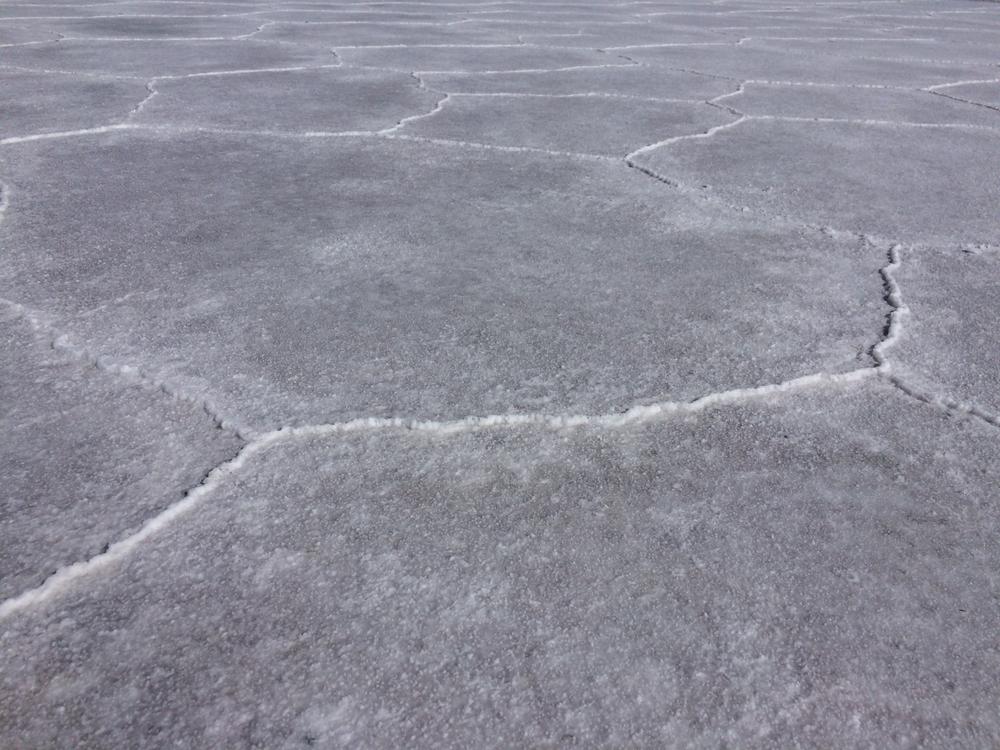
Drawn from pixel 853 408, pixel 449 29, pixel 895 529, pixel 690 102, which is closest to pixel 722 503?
pixel 895 529

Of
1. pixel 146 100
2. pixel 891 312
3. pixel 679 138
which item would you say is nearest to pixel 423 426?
pixel 891 312

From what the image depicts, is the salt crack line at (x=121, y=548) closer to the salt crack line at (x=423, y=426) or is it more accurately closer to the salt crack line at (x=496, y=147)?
the salt crack line at (x=423, y=426)

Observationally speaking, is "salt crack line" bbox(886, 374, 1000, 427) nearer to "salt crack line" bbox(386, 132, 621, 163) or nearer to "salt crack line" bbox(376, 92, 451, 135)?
"salt crack line" bbox(386, 132, 621, 163)

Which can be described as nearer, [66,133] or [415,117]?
[66,133]

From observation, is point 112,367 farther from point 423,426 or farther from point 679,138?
point 679,138

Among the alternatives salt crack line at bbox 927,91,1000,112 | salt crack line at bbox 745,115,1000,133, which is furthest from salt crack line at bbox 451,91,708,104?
salt crack line at bbox 927,91,1000,112

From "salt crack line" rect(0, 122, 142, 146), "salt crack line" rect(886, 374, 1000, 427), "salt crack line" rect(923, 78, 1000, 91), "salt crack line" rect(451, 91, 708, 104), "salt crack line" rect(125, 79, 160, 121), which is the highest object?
"salt crack line" rect(125, 79, 160, 121)

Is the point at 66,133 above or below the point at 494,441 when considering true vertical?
above

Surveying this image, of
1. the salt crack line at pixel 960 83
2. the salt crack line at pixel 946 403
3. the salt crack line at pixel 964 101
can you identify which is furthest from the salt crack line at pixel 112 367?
the salt crack line at pixel 960 83
